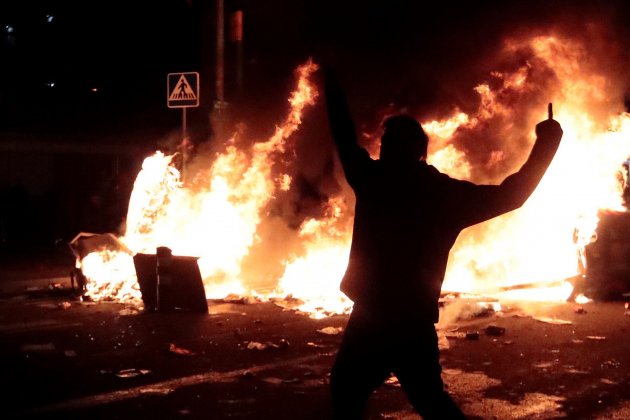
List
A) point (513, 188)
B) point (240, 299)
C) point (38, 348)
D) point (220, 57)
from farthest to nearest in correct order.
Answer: point (220, 57) < point (240, 299) < point (38, 348) < point (513, 188)

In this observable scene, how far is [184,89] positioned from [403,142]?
9115 mm

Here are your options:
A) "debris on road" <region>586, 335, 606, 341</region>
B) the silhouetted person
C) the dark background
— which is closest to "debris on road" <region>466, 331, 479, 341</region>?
"debris on road" <region>586, 335, 606, 341</region>

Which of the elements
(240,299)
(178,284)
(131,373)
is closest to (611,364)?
(131,373)

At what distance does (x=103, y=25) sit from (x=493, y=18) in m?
16.0

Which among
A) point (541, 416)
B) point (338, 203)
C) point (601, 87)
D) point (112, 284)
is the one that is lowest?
point (541, 416)

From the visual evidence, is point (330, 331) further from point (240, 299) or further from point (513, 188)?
point (513, 188)

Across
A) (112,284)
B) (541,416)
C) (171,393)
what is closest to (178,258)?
(112,284)

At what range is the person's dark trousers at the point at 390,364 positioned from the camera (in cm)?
330

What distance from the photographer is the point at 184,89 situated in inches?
475

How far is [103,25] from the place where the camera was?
26484 millimetres

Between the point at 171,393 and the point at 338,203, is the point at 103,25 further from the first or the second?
the point at 171,393

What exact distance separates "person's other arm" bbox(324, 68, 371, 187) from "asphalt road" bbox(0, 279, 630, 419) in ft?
9.27

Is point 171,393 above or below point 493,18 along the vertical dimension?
below

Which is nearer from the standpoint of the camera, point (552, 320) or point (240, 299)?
point (552, 320)
